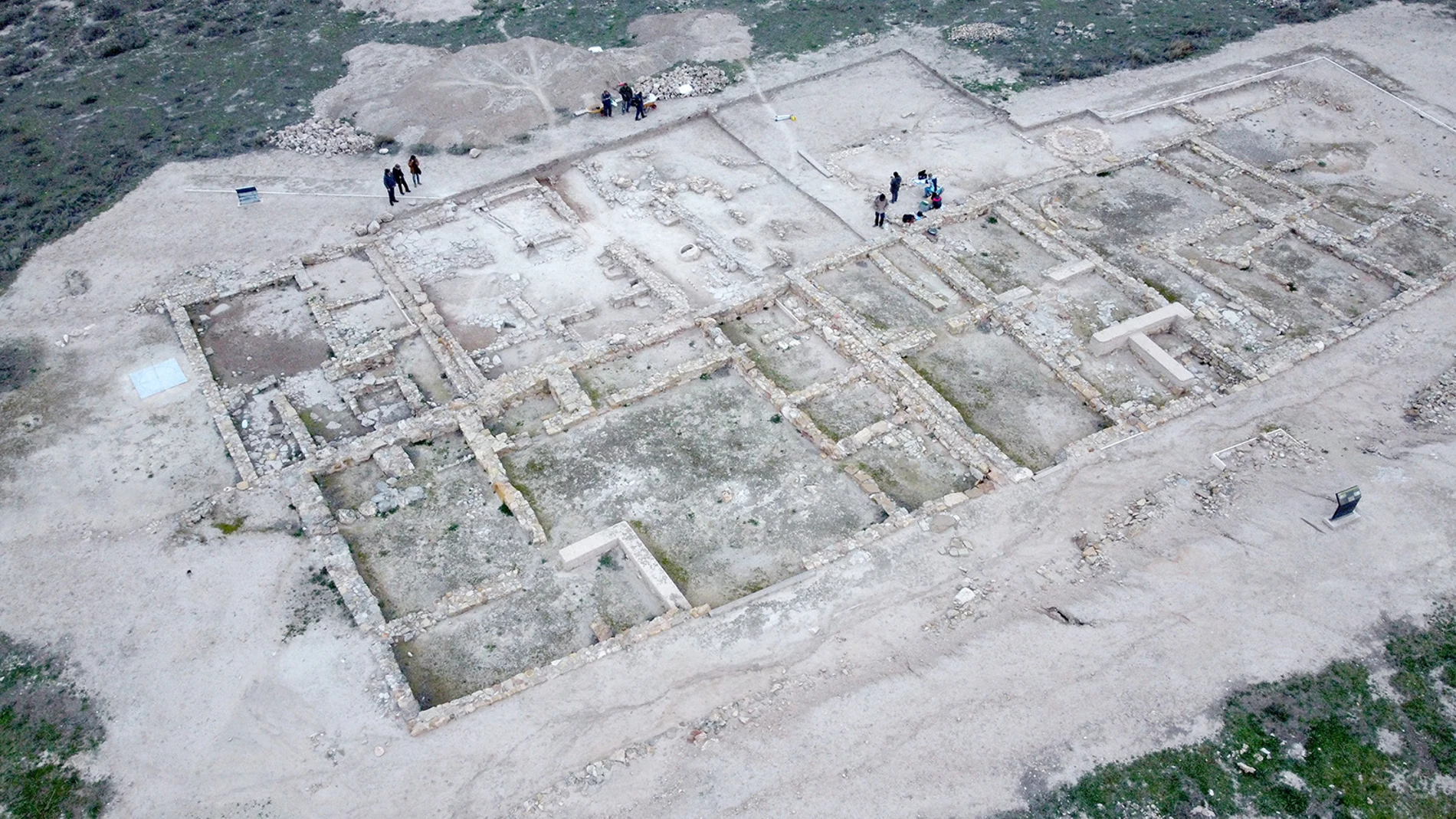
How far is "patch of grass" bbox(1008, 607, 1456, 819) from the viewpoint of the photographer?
1402 centimetres

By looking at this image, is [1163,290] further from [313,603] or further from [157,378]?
[157,378]

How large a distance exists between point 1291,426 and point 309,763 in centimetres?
1940

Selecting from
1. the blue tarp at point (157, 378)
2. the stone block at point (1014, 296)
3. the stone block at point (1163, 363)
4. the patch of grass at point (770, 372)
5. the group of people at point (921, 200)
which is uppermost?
the group of people at point (921, 200)

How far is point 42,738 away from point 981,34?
1264 inches

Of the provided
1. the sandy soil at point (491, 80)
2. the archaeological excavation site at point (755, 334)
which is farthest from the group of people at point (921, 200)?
the sandy soil at point (491, 80)

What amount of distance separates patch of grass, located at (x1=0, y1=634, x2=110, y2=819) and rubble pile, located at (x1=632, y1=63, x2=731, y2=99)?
72.8ft

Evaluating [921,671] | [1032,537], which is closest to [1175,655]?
[1032,537]

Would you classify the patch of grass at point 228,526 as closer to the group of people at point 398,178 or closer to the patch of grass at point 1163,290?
the group of people at point 398,178

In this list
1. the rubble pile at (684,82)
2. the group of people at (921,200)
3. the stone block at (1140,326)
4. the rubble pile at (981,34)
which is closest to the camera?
the stone block at (1140,326)

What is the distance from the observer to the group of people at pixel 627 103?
2903 centimetres

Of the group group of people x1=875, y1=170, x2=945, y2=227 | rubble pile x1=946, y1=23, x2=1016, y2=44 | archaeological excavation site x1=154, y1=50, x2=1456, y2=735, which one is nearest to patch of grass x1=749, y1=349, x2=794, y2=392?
archaeological excavation site x1=154, y1=50, x2=1456, y2=735

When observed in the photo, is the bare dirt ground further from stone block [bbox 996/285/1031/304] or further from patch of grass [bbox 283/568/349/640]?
stone block [bbox 996/285/1031/304]

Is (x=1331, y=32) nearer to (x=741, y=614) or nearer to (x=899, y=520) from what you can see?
(x=899, y=520)

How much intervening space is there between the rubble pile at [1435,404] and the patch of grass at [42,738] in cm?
2492
